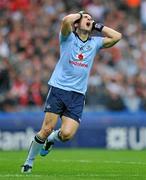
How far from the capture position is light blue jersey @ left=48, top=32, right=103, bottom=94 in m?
11.0

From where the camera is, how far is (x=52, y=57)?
68.9 ft

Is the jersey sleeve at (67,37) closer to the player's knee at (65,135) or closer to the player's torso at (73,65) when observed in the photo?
the player's torso at (73,65)

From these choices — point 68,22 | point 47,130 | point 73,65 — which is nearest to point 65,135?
point 47,130

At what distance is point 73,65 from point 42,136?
1.16 meters

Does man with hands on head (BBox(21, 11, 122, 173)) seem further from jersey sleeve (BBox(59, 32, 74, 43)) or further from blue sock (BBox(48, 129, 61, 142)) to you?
blue sock (BBox(48, 129, 61, 142))

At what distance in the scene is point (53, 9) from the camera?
22.3 metres

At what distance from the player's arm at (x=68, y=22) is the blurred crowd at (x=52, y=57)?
8786 millimetres

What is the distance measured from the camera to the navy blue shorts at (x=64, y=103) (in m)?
10.9

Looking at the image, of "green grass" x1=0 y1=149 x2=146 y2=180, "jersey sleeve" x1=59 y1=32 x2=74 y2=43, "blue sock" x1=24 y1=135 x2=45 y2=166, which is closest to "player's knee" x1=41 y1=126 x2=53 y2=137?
"blue sock" x1=24 y1=135 x2=45 y2=166

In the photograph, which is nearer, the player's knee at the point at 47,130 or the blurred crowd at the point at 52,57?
the player's knee at the point at 47,130

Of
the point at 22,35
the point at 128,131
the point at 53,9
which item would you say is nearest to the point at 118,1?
the point at 53,9

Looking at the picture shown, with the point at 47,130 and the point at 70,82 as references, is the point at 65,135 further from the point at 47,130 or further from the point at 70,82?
the point at 70,82

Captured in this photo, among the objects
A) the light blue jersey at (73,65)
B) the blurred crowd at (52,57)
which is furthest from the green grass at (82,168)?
the blurred crowd at (52,57)

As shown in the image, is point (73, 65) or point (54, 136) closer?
point (73, 65)
